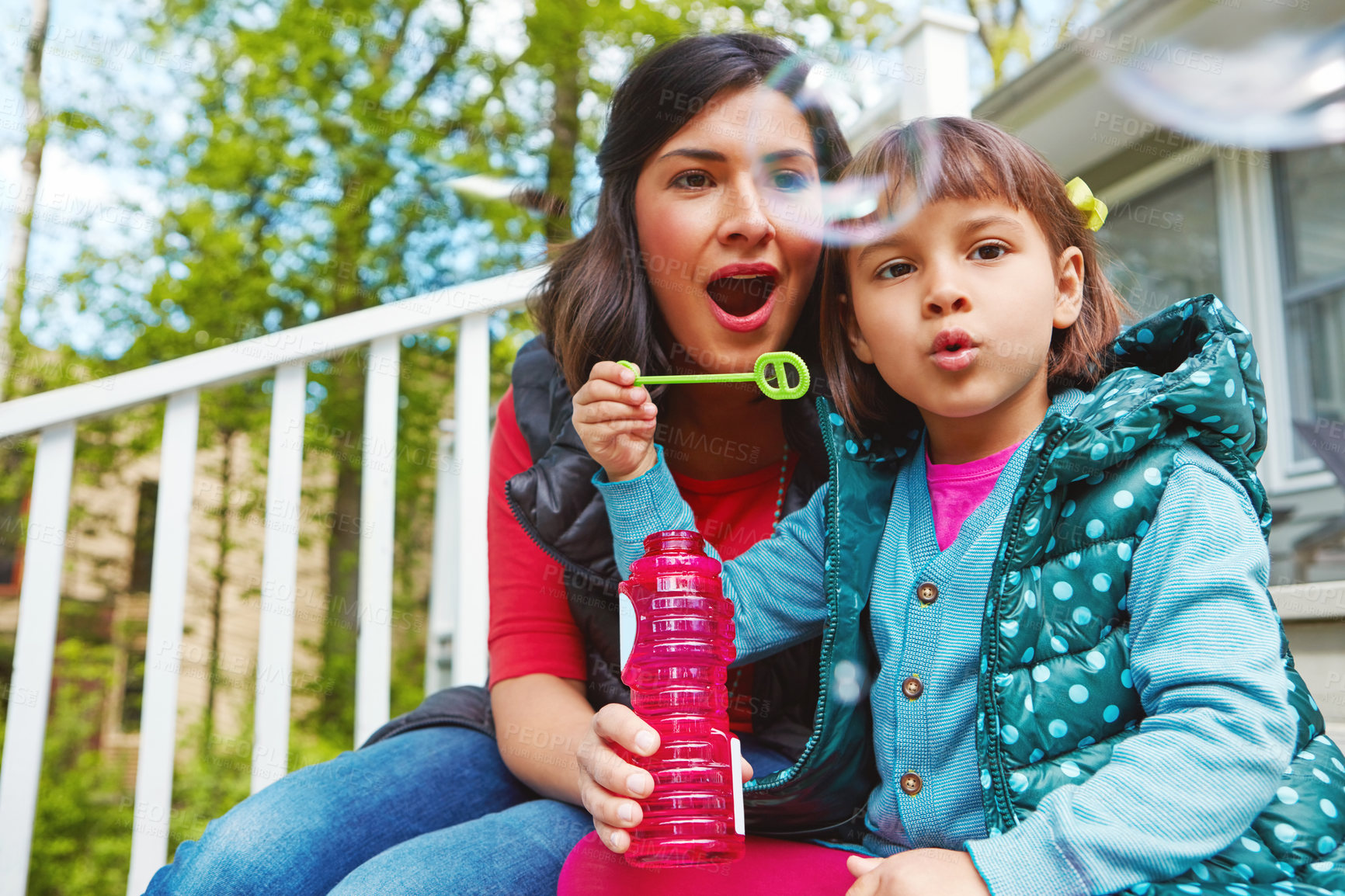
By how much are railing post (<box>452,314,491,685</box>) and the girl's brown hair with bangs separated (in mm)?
1243

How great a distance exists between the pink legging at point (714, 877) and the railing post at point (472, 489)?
1259 millimetres

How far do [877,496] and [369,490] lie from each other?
1472mm

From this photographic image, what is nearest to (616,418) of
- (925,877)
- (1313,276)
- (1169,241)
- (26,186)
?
(925,877)

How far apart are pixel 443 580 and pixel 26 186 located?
7.63 m

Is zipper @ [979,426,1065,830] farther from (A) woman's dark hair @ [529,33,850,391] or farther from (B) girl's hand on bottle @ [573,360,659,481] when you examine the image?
(A) woman's dark hair @ [529,33,850,391]

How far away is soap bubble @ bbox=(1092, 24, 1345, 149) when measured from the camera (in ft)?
14.1

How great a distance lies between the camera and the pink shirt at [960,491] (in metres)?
1.48

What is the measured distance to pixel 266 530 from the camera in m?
2.28

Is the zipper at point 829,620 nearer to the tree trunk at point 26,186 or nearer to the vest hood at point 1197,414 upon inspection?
the vest hood at point 1197,414

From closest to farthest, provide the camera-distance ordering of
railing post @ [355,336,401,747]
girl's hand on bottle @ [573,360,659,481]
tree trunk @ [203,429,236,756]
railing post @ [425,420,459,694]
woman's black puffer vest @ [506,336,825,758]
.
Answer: girl's hand on bottle @ [573,360,659,481]
woman's black puffer vest @ [506,336,825,758]
railing post @ [355,336,401,747]
railing post @ [425,420,459,694]
tree trunk @ [203,429,236,756]

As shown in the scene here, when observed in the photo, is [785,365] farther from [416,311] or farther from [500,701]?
[416,311]

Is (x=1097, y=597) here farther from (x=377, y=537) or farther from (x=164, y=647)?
(x=164, y=647)

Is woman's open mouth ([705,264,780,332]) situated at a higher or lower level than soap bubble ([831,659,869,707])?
higher

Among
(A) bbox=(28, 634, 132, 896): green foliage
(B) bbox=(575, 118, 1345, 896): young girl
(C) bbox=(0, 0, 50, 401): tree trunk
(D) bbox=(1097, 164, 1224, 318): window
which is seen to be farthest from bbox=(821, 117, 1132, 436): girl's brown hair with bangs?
(C) bbox=(0, 0, 50, 401): tree trunk
